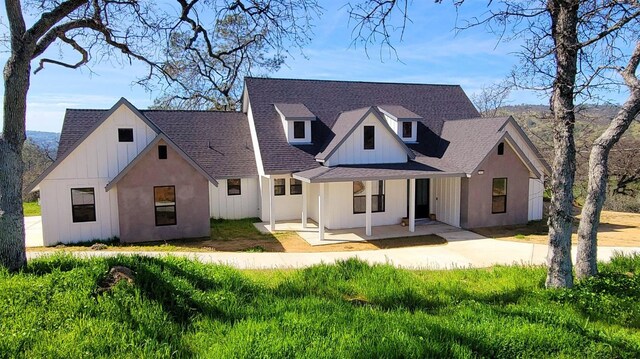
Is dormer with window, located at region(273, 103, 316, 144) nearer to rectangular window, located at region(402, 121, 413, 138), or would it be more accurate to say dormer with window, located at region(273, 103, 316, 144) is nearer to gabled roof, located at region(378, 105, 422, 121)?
gabled roof, located at region(378, 105, 422, 121)

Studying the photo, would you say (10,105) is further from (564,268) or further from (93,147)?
(564,268)

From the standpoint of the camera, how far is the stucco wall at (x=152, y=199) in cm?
1520

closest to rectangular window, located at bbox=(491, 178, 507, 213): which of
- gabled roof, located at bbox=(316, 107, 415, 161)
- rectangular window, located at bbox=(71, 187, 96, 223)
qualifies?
gabled roof, located at bbox=(316, 107, 415, 161)

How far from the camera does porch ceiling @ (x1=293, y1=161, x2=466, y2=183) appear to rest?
629 inches

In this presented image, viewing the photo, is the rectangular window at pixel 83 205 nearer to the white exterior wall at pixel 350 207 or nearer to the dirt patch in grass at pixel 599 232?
the white exterior wall at pixel 350 207

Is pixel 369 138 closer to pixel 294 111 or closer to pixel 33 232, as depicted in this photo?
pixel 294 111

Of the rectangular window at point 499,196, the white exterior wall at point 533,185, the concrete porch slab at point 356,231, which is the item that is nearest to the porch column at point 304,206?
the concrete porch slab at point 356,231

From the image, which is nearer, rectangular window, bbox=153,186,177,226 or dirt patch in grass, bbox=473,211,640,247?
A: rectangular window, bbox=153,186,177,226

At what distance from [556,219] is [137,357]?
7.84 meters

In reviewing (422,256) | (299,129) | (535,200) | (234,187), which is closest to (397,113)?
(299,129)

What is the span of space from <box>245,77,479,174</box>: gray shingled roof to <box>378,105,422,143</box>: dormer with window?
46 cm

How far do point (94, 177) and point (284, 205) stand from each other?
8.12m

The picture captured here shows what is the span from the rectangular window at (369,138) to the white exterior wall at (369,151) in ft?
0.40

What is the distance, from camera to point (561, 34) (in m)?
7.92
